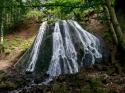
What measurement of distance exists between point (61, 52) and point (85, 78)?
5.91m

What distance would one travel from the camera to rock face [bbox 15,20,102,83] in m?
17.1

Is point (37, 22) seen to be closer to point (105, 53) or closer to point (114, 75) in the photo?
point (105, 53)

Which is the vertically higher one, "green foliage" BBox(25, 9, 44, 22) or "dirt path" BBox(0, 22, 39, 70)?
"green foliage" BBox(25, 9, 44, 22)

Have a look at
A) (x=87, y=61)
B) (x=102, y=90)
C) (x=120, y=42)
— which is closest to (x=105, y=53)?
(x=87, y=61)

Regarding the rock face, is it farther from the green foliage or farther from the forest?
the green foliage

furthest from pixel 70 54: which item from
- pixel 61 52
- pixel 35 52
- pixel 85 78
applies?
pixel 85 78

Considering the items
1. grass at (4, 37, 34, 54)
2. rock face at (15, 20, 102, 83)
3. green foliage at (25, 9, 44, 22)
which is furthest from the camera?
green foliage at (25, 9, 44, 22)

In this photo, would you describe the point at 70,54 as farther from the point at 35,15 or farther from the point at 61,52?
the point at 35,15

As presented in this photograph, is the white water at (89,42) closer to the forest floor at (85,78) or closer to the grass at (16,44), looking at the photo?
the forest floor at (85,78)

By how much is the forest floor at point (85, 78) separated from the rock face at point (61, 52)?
992mm

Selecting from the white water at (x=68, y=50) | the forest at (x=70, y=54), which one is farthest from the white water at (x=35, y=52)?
the white water at (x=68, y=50)

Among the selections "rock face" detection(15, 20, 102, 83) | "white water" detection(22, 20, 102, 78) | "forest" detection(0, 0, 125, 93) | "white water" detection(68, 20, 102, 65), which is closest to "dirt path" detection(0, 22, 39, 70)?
"forest" detection(0, 0, 125, 93)

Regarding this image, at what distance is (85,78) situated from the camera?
40.9ft

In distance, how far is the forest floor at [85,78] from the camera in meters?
11.3
